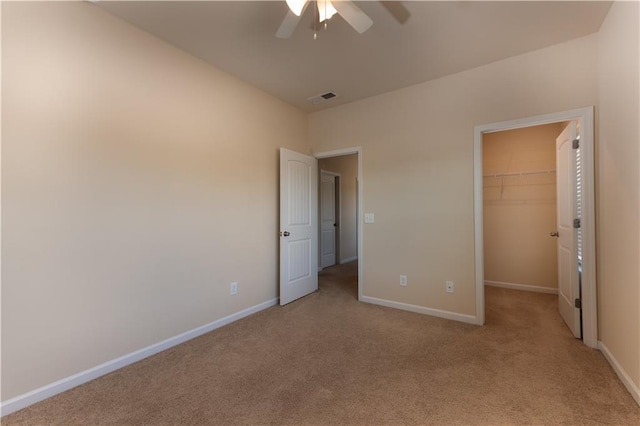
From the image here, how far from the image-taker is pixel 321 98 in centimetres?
353

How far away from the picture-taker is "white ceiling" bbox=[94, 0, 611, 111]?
6.54 ft

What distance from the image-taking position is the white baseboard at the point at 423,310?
2.85 metres

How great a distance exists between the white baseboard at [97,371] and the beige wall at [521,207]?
398 centimetres

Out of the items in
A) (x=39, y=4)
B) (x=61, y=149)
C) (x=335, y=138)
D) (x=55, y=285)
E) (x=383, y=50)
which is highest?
(x=383, y=50)

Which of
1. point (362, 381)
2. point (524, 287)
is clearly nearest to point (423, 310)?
point (362, 381)

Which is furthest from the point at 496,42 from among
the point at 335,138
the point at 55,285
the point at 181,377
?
the point at 55,285

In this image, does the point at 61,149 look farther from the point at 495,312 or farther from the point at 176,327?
the point at 495,312

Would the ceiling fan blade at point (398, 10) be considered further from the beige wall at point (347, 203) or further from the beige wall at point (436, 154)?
the beige wall at point (347, 203)

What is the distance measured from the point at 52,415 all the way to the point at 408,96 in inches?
159

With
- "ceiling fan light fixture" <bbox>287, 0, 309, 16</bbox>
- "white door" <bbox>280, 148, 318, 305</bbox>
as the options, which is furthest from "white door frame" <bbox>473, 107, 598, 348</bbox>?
"white door" <bbox>280, 148, 318, 305</bbox>

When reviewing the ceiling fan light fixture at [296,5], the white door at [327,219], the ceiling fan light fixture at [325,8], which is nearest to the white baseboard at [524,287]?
the white door at [327,219]

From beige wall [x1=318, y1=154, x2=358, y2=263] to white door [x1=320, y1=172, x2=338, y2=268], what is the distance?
241mm

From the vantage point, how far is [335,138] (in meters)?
3.81

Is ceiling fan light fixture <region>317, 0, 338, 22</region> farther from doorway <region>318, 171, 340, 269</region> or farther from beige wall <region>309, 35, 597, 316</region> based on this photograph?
doorway <region>318, 171, 340, 269</region>
